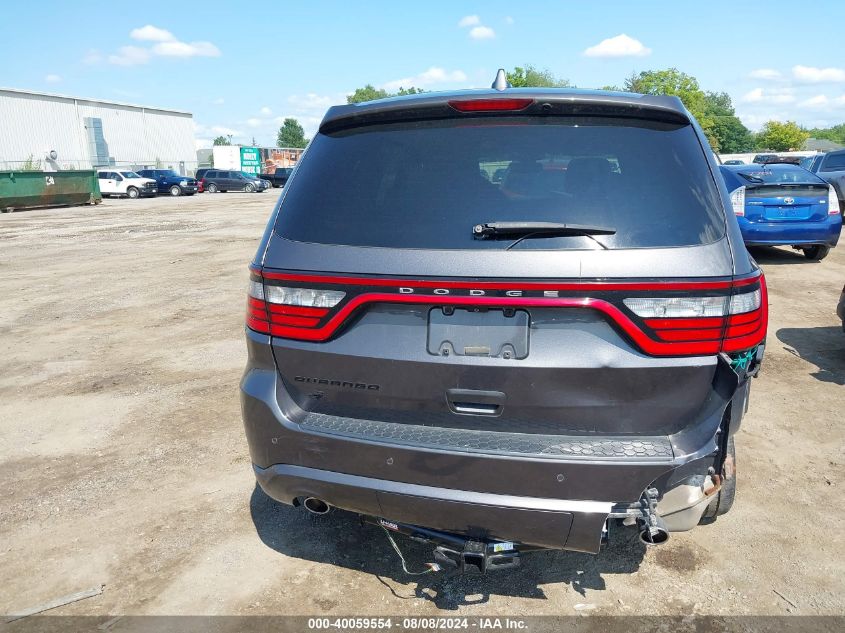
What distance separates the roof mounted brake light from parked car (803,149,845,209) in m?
16.1

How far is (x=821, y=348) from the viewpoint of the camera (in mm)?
6258

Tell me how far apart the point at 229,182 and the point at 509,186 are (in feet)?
146

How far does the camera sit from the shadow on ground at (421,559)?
288 cm

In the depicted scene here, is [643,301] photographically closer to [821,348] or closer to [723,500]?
[723,500]

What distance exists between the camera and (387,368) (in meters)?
2.36

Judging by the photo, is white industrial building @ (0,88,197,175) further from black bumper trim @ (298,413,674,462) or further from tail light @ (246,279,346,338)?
black bumper trim @ (298,413,674,462)

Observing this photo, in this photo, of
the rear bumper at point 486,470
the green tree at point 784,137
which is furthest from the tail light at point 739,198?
the green tree at point 784,137

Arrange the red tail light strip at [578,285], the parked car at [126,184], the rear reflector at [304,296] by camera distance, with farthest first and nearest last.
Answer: the parked car at [126,184] → the rear reflector at [304,296] → the red tail light strip at [578,285]

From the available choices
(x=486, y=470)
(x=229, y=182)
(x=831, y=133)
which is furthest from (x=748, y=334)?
(x=831, y=133)

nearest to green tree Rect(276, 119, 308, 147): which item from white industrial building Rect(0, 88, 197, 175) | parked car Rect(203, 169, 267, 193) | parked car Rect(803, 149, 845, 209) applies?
white industrial building Rect(0, 88, 197, 175)

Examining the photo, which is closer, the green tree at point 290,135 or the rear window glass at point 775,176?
the rear window glass at point 775,176

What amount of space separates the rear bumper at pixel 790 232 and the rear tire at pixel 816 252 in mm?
747

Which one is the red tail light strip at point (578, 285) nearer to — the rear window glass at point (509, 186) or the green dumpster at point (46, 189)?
the rear window glass at point (509, 186)

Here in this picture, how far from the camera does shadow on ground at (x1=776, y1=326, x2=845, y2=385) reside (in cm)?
556
